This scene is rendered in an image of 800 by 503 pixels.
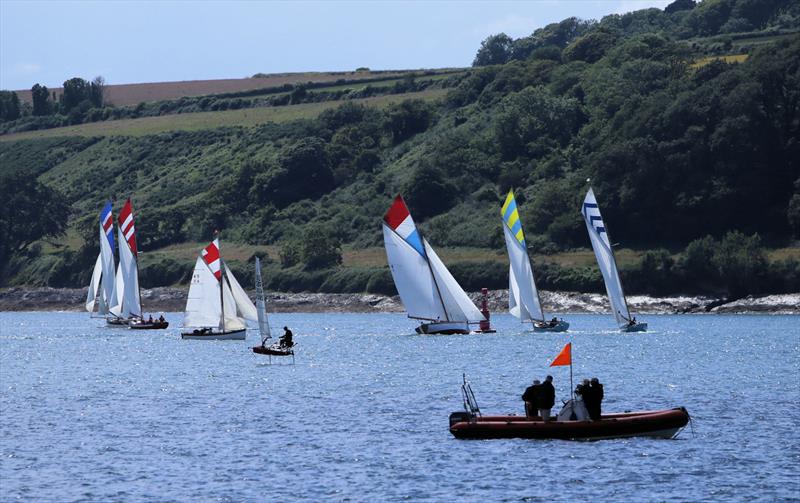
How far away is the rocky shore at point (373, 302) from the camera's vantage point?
4828 inches

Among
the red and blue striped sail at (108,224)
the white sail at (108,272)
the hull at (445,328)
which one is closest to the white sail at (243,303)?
the hull at (445,328)

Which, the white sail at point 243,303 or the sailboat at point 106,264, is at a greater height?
the sailboat at point 106,264

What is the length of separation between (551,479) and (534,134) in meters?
138

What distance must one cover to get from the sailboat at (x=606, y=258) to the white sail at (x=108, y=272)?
142 ft

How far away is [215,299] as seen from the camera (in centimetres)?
9381

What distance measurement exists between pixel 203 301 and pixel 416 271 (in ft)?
47.5

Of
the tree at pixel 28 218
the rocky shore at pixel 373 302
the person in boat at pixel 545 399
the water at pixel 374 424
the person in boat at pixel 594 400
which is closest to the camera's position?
Answer: the water at pixel 374 424

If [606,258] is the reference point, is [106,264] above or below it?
above

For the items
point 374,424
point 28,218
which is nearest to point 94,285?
point 28,218

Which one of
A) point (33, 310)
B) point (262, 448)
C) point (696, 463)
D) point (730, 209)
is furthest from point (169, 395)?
point (33, 310)

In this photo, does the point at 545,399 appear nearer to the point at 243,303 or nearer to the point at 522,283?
the point at 522,283

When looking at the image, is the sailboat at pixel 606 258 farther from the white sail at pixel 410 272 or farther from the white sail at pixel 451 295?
the white sail at pixel 410 272

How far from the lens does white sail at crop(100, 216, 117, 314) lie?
387 ft

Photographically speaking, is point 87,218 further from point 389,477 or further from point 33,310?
point 389,477
